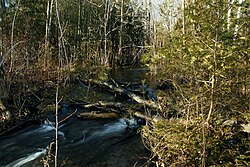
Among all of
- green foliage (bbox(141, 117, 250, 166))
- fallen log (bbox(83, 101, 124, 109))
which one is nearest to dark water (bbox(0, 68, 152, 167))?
fallen log (bbox(83, 101, 124, 109))

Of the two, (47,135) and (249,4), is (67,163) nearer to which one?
(47,135)

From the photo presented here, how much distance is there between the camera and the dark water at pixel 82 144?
6004mm

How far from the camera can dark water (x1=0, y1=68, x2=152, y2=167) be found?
6.00m

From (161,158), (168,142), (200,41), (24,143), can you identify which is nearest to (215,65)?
(200,41)

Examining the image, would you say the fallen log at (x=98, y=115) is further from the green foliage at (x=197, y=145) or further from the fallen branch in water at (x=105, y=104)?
the green foliage at (x=197, y=145)

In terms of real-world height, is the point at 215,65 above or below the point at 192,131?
above

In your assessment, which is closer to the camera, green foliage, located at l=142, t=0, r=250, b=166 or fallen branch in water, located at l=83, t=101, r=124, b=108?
green foliage, located at l=142, t=0, r=250, b=166

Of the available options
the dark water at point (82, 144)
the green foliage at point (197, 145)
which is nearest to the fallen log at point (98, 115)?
the dark water at point (82, 144)

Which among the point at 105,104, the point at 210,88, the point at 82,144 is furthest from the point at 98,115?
the point at 210,88

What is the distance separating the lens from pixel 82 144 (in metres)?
7.00

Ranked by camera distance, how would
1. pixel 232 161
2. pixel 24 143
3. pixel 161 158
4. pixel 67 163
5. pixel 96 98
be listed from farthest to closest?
pixel 96 98, pixel 24 143, pixel 67 163, pixel 161 158, pixel 232 161

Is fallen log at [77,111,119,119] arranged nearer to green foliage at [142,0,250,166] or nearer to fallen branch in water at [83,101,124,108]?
fallen branch in water at [83,101,124,108]

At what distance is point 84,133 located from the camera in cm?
763

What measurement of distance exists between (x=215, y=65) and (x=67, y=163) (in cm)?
367
